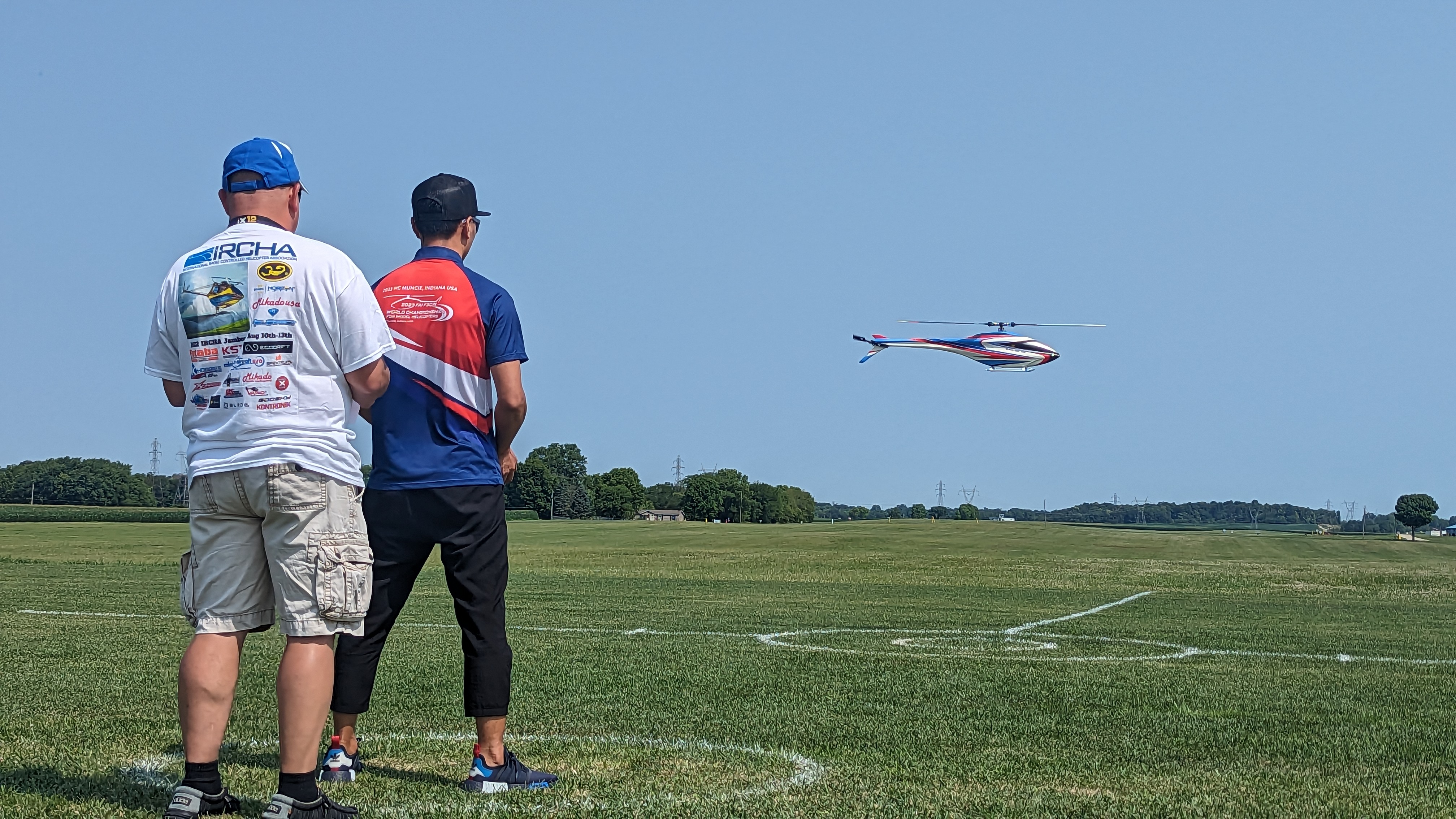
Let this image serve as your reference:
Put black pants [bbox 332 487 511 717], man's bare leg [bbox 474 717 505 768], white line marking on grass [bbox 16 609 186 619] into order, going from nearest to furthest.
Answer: man's bare leg [bbox 474 717 505 768] → black pants [bbox 332 487 511 717] → white line marking on grass [bbox 16 609 186 619]

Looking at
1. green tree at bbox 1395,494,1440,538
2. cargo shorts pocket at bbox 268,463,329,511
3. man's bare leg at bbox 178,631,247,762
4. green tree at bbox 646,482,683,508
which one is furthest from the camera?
green tree at bbox 646,482,683,508

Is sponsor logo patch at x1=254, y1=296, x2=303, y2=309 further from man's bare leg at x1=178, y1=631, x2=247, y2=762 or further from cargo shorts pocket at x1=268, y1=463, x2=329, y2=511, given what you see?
man's bare leg at x1=178, y1=631, x2=247, y2=762

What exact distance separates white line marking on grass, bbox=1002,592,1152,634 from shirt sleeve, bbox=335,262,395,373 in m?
8.71

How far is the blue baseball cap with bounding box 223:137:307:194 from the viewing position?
12.9 feet

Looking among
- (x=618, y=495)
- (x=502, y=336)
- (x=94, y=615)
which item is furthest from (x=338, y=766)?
(x=618, y=495)

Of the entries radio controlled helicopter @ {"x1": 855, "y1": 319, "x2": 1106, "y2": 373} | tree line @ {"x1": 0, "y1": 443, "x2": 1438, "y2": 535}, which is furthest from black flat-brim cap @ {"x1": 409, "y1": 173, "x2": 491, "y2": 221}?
tree line @ {"x1": 0, "y1": 443, "x2": 1438, "y2": 535}

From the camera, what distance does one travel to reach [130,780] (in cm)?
432

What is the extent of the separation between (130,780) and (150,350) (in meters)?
1.55

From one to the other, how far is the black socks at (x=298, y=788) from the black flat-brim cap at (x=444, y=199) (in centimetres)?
214

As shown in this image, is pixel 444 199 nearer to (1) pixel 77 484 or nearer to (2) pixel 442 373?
(2) pixel 442 373

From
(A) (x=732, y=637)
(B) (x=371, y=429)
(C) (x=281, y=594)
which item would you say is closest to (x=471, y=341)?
(B) (x=371, y=429)

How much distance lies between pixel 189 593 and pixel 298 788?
687mm

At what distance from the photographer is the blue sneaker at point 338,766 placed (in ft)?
14.5

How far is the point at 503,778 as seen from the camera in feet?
14.1
